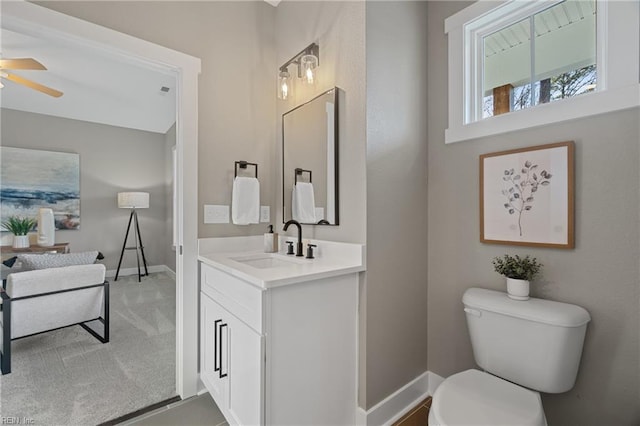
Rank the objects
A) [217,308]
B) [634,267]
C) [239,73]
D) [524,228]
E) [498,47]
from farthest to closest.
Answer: [239,73]
[498,47]
[217,308]
[524,228]
[634,267]

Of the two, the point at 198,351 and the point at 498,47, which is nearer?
the point at 498,47

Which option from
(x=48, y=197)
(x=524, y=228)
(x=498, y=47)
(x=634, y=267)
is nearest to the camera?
(x=634, y=267)

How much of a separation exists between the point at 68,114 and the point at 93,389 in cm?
445

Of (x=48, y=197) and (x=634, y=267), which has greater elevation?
(x=48, y=197)

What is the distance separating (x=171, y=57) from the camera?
1.69m

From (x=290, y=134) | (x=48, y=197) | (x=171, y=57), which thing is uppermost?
(x=171, y=57)

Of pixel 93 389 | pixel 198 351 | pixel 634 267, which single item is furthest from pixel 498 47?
pixel 93 389

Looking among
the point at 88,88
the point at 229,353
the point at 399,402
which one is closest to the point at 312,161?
the point at 229,353

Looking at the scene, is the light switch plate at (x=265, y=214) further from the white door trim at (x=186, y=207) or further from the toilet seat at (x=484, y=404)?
the toilet seat at (x=484, y=404)

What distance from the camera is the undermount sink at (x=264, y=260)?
5.66ft

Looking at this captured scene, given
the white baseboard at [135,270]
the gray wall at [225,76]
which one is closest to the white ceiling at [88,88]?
the gray wall at [225,76]

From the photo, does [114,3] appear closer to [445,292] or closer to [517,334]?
[445,292]

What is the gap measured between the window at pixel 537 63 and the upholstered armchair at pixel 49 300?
9.77 ft

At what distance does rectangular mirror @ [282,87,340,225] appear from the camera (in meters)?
1.63
